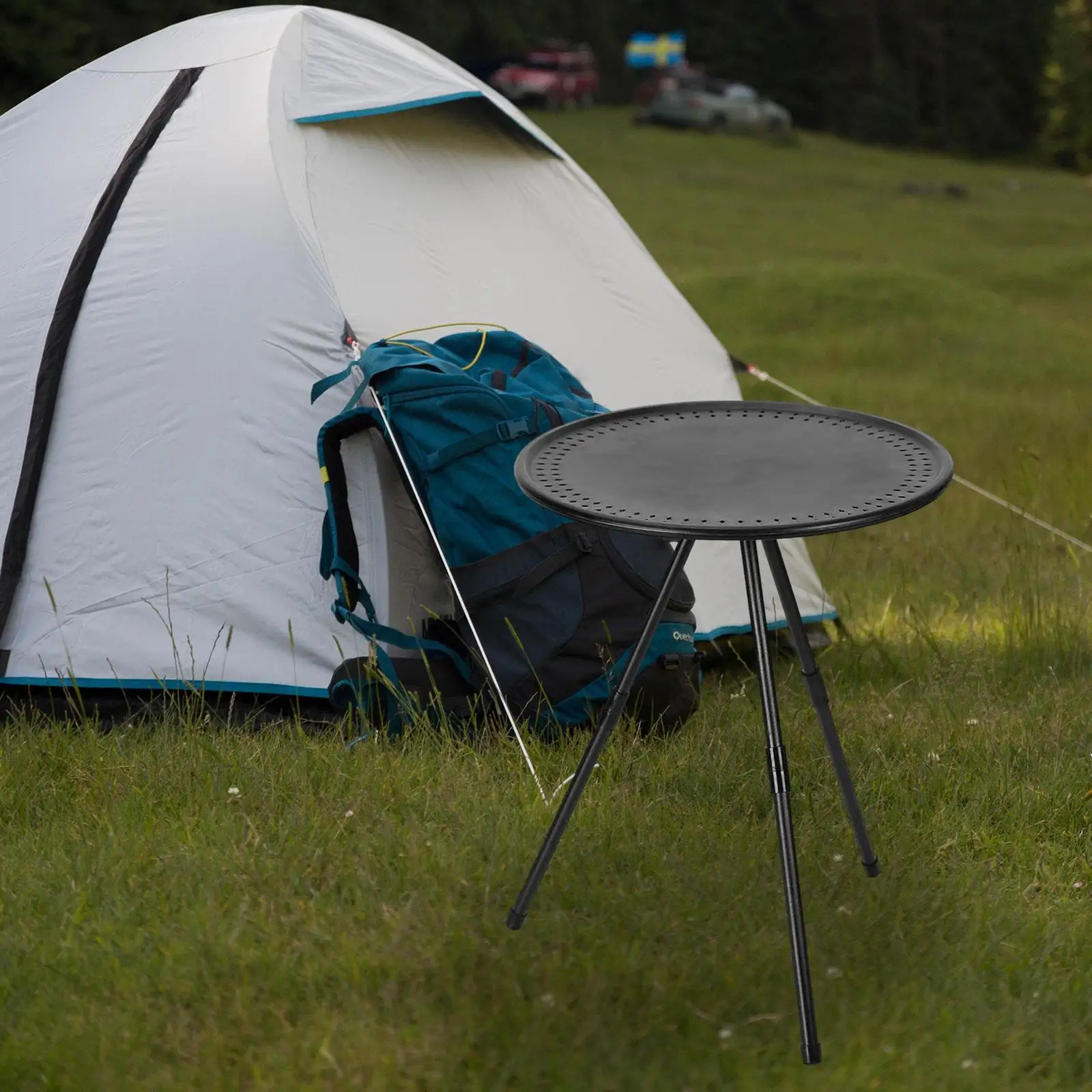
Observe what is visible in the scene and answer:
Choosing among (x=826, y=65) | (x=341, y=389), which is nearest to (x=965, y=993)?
(x=341, y=389)

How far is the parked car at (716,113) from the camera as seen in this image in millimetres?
30812

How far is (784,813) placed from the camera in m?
2.16

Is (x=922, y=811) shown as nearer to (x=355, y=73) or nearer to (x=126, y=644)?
(x=126, y=644)

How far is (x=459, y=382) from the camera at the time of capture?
10.8ft

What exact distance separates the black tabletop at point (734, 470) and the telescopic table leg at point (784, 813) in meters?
0.09

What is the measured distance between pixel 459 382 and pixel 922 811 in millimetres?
1452

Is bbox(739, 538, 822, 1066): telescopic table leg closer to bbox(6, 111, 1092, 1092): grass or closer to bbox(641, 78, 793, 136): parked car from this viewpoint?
bbox(6, 111, 1092, 1092): grass

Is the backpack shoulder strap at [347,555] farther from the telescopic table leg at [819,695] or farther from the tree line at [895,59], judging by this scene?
the tree line at [895,59]

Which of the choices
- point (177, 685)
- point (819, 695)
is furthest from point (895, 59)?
point (819, 695)

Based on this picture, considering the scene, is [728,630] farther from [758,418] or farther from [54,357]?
[54,357]

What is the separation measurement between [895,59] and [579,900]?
42506 millimetres

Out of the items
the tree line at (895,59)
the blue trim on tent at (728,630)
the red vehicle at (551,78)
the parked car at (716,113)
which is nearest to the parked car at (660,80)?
the tree line at (895,59)

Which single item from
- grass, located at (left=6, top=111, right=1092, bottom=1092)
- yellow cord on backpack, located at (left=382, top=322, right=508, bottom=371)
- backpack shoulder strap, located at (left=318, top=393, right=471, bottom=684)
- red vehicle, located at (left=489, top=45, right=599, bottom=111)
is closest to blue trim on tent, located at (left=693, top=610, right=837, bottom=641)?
grass, located at (left=6, top=111, right=1092, bottom=1092)

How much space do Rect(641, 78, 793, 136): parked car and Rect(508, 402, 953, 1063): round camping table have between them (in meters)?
30.0
